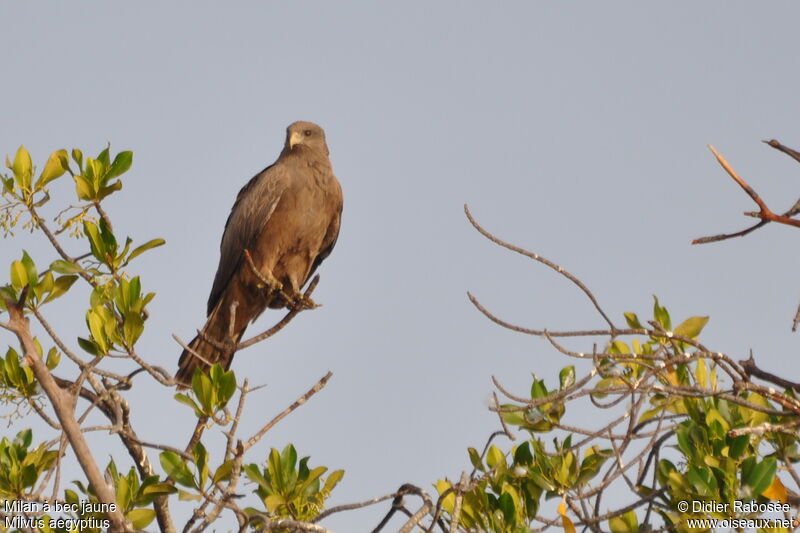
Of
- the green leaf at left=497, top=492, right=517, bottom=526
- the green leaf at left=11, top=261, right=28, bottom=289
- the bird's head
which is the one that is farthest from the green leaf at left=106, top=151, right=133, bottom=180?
the bird's head

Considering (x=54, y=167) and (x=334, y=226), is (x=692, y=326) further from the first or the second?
(x=334, y=226)

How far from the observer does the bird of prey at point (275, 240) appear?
298 inches

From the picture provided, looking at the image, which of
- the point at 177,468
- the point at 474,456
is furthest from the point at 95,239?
the point at 474,456

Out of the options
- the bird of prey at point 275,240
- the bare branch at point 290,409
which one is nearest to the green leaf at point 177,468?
the bare branch at point 290,409

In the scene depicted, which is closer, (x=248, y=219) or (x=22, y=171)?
(x=22, y=171)

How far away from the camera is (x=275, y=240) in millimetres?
7582

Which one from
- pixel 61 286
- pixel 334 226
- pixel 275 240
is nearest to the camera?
pixel 61 286

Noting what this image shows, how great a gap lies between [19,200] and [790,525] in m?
3.45

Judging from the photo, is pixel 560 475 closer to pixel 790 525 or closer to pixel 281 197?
pixel 790 525

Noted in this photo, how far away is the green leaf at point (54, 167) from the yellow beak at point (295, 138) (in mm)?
3799

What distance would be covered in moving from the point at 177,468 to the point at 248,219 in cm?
384

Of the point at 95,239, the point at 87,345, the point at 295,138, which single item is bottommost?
the point at 87,345

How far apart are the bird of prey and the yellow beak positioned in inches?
13.4

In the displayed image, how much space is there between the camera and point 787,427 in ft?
11.4
